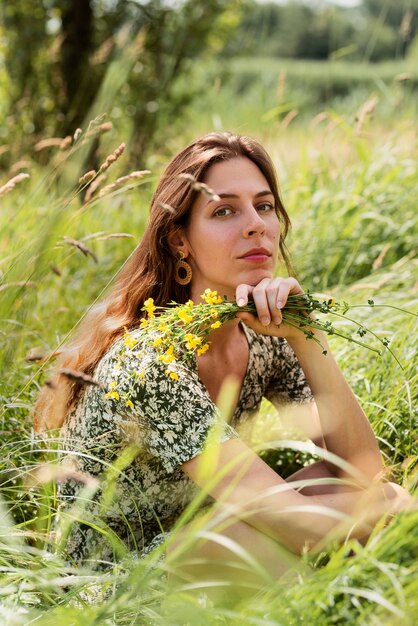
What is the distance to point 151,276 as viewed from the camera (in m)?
2.55

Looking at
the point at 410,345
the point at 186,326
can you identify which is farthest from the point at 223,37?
the point at 186,326

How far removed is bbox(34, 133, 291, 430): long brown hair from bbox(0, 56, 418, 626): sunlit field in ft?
0.32

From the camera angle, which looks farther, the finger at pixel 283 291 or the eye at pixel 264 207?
the eye at pixel 264 207

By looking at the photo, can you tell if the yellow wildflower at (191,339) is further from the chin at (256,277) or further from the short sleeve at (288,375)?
the short sleeve at (288,375)

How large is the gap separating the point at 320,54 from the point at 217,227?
96.5ft

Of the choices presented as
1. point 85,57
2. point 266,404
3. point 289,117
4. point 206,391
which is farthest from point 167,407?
point 85,57

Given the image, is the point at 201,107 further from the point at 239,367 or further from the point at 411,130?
the point at 239,367

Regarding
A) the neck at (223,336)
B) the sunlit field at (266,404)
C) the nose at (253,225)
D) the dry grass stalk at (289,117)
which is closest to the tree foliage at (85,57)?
the sunlit field at (266,404)

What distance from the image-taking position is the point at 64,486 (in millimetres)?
2422

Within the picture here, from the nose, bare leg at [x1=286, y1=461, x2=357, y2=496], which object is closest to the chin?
the nose

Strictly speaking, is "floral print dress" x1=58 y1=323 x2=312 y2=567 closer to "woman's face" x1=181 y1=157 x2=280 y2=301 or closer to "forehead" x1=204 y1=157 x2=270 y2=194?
"woman's face" x1=181 y1=157 x2=280 y2=301

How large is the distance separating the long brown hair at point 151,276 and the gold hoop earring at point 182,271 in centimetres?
2

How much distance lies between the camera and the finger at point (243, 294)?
2127mm

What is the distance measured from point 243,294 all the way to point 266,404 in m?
1.03
